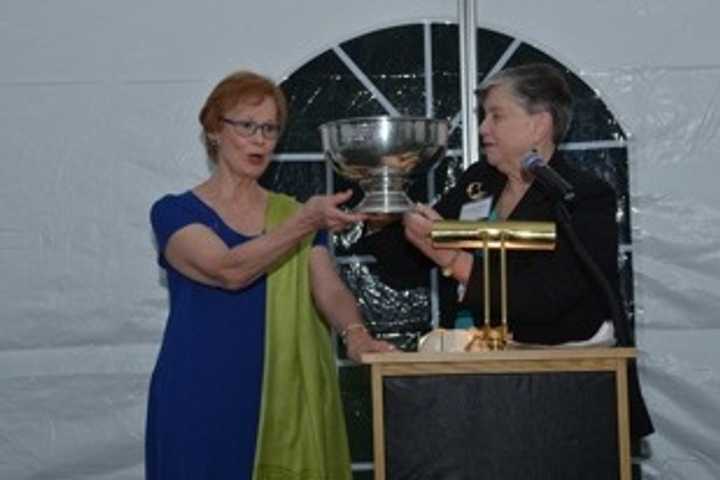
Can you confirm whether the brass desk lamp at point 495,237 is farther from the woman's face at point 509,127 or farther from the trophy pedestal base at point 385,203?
the woman's face at point 509,127

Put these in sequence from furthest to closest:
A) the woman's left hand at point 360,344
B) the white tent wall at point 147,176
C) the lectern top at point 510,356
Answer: the white tent wall at point 147,176, the woman's left hand at point 360,344, the lectern top at point 510,356

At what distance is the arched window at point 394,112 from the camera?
300cm

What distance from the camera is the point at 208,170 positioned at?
9.77ft

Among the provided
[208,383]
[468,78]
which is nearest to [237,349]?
[208,383]

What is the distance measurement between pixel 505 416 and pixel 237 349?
665mm

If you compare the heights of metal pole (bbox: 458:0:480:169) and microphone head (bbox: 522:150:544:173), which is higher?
metal pole (bbox: 458:0:480:169)

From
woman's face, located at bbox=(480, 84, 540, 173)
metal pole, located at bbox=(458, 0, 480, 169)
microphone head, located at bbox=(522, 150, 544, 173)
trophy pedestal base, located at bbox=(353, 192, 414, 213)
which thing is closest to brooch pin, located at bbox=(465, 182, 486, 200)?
woman's face, located at bbox=(480, 84, 540, 173)

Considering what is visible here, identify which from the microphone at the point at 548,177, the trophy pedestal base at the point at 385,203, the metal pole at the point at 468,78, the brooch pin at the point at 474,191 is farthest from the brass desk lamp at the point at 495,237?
the metal pole at the point at 468,78

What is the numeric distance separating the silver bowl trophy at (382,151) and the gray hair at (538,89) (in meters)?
0.14

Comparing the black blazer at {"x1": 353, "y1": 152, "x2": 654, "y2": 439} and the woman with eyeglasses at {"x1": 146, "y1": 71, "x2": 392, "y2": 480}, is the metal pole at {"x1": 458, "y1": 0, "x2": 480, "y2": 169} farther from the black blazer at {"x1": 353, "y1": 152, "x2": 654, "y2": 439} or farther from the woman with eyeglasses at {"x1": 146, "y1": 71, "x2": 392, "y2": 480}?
the woman with eyeglasses at {"x1": 146, "y1": 71, "x2": 392, "y2": 480}

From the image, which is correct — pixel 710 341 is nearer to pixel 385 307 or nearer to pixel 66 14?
pixel 385 307

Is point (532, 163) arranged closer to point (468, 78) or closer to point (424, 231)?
point (424, 231)

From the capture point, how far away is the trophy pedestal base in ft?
7.67

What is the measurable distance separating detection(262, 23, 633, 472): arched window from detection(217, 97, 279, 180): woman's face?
440mm
